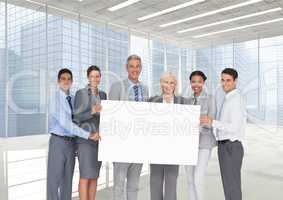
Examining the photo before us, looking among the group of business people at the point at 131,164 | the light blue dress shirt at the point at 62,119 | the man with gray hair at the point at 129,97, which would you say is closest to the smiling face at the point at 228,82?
the group of business people at the point at 131,164

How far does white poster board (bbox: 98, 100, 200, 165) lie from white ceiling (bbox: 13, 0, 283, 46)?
7.02 m

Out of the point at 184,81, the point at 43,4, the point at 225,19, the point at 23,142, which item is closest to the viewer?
the point at 23,142

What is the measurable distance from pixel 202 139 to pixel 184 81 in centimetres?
1268

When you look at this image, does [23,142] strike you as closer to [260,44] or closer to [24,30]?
[24,30]

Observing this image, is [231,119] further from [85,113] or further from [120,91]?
[85,113]

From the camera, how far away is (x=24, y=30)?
32.6 feet

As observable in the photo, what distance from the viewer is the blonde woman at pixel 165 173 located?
2563 mm

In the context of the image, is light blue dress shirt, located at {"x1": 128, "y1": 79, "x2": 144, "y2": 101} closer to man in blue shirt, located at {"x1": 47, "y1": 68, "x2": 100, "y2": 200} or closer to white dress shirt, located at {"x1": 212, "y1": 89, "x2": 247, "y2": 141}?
man in blue shirt, located at {"x1": 47, "y1": 68, "x2": 100, "y2": 200}

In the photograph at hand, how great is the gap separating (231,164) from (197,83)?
78cm

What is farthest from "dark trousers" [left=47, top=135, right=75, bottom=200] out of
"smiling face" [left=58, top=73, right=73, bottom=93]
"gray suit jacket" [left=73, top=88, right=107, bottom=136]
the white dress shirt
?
the white dress shirt

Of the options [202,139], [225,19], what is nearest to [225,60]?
[225,19]

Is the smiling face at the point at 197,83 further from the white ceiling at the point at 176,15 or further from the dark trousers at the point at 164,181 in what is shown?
the white ceiling at the point at 176,15

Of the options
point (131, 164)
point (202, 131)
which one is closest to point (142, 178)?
point (131, 164)

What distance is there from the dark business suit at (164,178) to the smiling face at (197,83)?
0.17 metres
